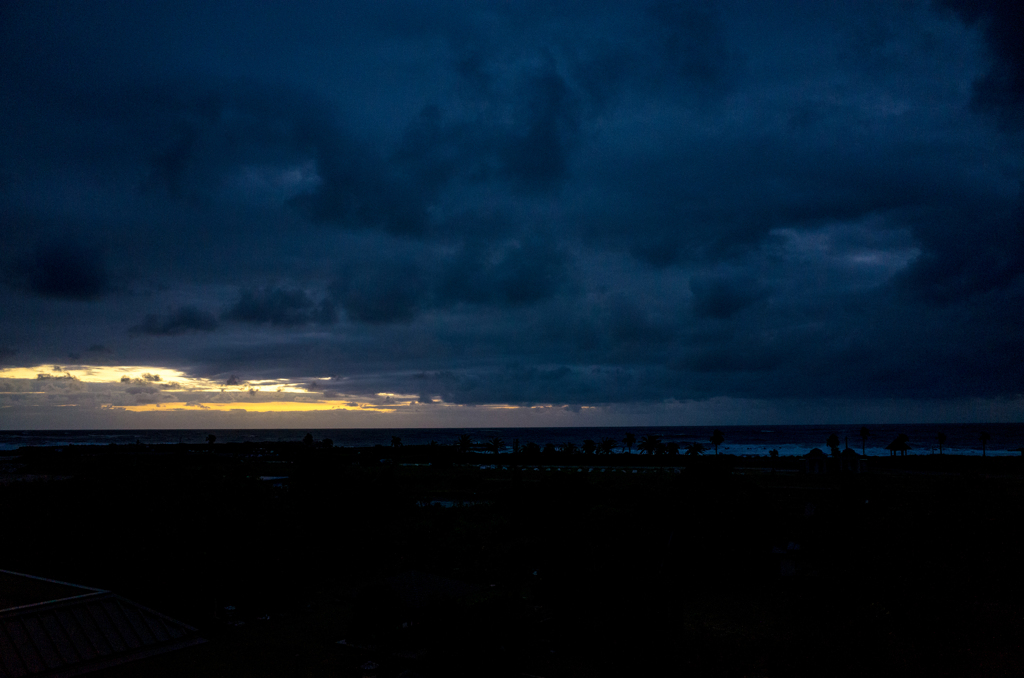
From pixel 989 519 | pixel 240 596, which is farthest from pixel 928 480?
pixel 240 596

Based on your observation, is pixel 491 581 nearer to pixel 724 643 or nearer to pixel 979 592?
pixel 724 643

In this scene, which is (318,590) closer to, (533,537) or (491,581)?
(491,581)

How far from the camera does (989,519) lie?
3384 centimetres

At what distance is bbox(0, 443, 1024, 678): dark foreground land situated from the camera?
74.7 ft

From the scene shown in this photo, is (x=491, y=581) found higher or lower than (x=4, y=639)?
lower

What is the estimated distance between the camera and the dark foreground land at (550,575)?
2278 cm

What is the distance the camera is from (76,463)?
112 metres

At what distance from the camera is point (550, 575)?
2794 cm

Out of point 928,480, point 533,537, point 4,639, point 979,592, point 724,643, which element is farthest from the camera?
point 928,480

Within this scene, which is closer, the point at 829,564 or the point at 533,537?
the point at 829,564

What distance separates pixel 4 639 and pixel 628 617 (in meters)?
18.2

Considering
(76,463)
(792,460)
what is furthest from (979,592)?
(76,463)

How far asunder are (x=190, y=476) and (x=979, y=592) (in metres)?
57.4

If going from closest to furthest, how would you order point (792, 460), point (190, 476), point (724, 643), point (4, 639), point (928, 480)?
point (4, 639)
point (724, 643)
point (190, 476)
point (928, 480)
point (792, 460)
